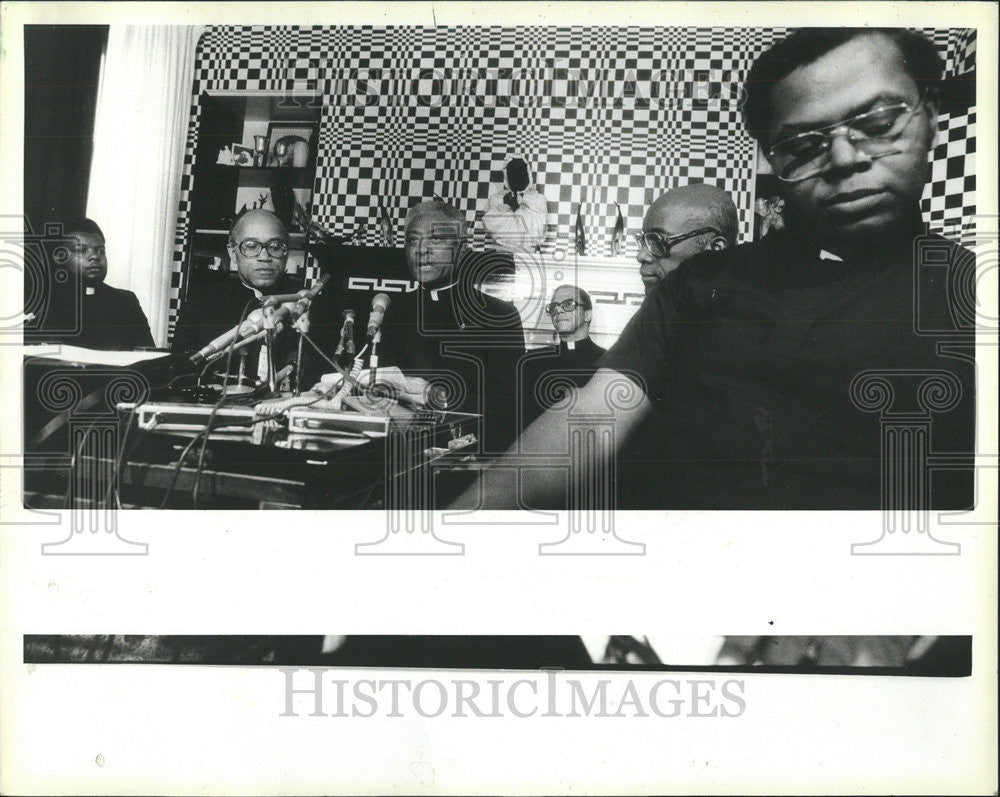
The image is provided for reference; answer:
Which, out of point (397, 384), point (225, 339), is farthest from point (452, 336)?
point (225, 339)

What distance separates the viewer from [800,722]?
1845 mm

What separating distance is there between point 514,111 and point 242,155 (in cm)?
67

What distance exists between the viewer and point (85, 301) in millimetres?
1916

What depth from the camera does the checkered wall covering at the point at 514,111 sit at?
74.8 inches

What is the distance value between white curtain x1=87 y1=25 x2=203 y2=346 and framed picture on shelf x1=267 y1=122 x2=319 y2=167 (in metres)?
0.22

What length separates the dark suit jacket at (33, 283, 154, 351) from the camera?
6.27 ft

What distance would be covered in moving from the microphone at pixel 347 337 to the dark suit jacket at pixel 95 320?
0.46m

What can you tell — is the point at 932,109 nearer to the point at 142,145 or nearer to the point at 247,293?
the point at 247,293

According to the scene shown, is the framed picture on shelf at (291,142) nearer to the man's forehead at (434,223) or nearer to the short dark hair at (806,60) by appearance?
the man's forehead at (434,223)

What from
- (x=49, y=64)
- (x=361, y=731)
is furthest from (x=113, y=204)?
(x=361, y=731)

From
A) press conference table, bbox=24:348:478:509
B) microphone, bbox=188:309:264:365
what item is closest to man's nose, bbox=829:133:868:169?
press conference table, bbox=24:348:478:509

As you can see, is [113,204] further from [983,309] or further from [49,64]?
[983,309]

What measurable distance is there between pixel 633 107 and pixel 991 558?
1.37 m

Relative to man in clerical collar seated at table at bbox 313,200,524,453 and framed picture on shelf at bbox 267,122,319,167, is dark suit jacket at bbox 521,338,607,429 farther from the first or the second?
framed picture on shelf at bbox 267,122,319,167
